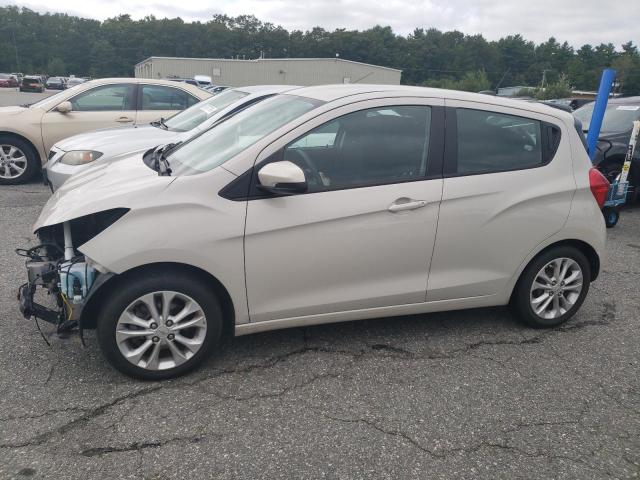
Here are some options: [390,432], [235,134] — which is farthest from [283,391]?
[235,134]

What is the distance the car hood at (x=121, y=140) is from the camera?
6.00 m

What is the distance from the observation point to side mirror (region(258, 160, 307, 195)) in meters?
2.90

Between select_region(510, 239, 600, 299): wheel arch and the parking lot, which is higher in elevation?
select_region(510, 239, 600, 299): wheel arch

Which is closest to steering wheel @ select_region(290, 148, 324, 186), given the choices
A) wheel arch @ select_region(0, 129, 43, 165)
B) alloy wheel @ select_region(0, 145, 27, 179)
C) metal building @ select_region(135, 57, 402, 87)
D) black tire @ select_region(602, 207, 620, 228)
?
black tire @ select_region(602, 207, 620, 228)

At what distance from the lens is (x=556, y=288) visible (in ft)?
12.9

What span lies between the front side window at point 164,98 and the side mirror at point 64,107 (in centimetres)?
104

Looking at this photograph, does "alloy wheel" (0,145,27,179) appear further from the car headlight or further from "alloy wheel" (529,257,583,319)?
"alloy wheel" (529,257,583,319)

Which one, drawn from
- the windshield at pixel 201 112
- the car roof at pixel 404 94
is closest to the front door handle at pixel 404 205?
the car roof at pixel 404 94

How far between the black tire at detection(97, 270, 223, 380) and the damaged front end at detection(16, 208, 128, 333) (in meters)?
0.12

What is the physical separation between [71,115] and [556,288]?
732cm

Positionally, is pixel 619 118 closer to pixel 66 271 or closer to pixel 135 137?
pixel 135 137

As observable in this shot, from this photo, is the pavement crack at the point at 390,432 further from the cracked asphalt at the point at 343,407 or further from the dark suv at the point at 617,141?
the dark suv at the point at 617,141

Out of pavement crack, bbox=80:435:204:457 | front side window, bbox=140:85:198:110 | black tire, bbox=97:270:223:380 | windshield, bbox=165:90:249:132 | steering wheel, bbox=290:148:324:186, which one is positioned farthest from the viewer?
front side window, bbox=140:85:198:110

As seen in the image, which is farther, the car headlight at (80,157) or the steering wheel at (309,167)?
the car headlight at (80,157)
